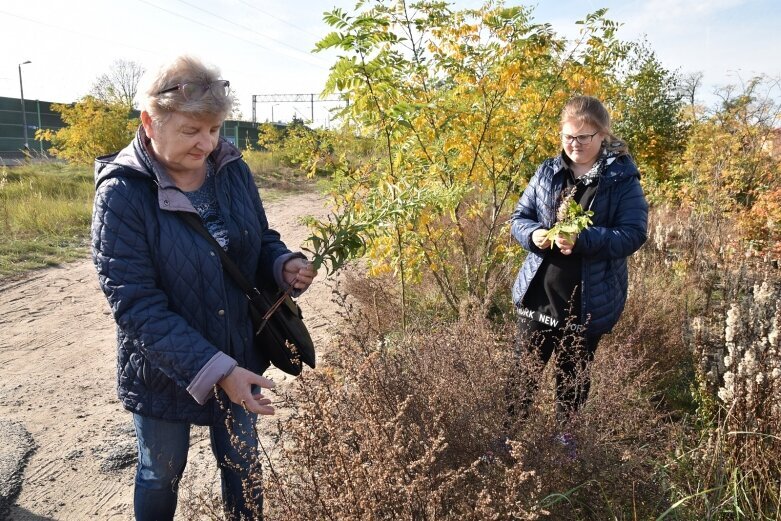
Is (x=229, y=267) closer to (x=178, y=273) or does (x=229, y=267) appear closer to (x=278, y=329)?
(x=178, y=273)

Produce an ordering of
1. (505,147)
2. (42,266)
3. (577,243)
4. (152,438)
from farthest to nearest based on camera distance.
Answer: (42,266) → (505,147) → (577,243) → (152,438)

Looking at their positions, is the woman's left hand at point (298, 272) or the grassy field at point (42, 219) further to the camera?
the grassy field at point (42, 219)

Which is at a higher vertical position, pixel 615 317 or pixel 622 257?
pixel 622 257

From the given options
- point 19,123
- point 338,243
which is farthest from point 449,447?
point 19,123

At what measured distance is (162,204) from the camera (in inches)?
63.4

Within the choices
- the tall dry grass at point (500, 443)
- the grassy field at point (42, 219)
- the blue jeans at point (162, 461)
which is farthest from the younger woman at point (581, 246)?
the grassy field at point (42, 219)

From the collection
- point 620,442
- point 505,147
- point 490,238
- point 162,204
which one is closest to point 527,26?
point 505,147

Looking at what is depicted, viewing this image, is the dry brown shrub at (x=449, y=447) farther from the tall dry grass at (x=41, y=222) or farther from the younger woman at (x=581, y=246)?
the tall dry grass at (x=41, y=222)

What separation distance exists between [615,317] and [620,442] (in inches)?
20.8

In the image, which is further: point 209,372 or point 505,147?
point 505,147

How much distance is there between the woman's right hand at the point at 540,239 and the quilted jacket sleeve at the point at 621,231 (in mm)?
129

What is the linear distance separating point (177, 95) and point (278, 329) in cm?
82

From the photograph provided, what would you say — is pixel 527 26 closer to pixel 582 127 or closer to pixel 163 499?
pixel 582 127

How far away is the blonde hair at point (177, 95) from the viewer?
1.57 meters
